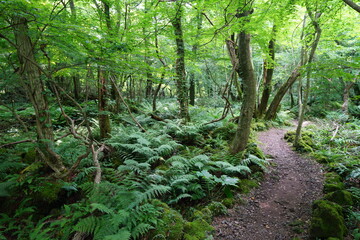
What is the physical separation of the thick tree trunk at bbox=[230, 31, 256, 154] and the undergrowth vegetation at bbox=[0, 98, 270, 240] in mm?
456

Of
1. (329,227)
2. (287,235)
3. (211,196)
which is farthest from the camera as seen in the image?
(211,196)

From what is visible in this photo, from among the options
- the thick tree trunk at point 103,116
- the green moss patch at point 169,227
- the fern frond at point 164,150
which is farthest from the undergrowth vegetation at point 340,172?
the thick tree trunk at point 103,116

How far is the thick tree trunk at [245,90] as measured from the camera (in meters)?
5.66

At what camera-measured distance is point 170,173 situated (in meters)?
4.45

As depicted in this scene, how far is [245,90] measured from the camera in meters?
5.94

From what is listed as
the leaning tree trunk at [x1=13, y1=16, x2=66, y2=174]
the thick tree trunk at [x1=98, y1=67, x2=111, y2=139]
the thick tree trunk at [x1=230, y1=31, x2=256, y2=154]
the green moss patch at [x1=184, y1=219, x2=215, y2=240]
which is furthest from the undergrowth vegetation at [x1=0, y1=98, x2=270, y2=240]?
the thick tree trunk at [x1=98, y1=67, x2=111, y2=139]

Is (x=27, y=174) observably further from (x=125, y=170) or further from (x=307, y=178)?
(x=307, y=178)

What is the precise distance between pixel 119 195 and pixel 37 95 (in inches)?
107

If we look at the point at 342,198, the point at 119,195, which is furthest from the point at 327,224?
the point at 119,195

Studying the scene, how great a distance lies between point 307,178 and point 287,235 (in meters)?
2.90

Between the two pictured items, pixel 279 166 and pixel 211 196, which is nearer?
pixel 211 196

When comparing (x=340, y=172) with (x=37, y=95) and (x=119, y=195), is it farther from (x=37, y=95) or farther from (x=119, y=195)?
(x=37, y=95)

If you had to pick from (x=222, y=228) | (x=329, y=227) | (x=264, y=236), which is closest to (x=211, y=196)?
(x=222, y=228)

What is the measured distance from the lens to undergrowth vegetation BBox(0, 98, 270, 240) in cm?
282
